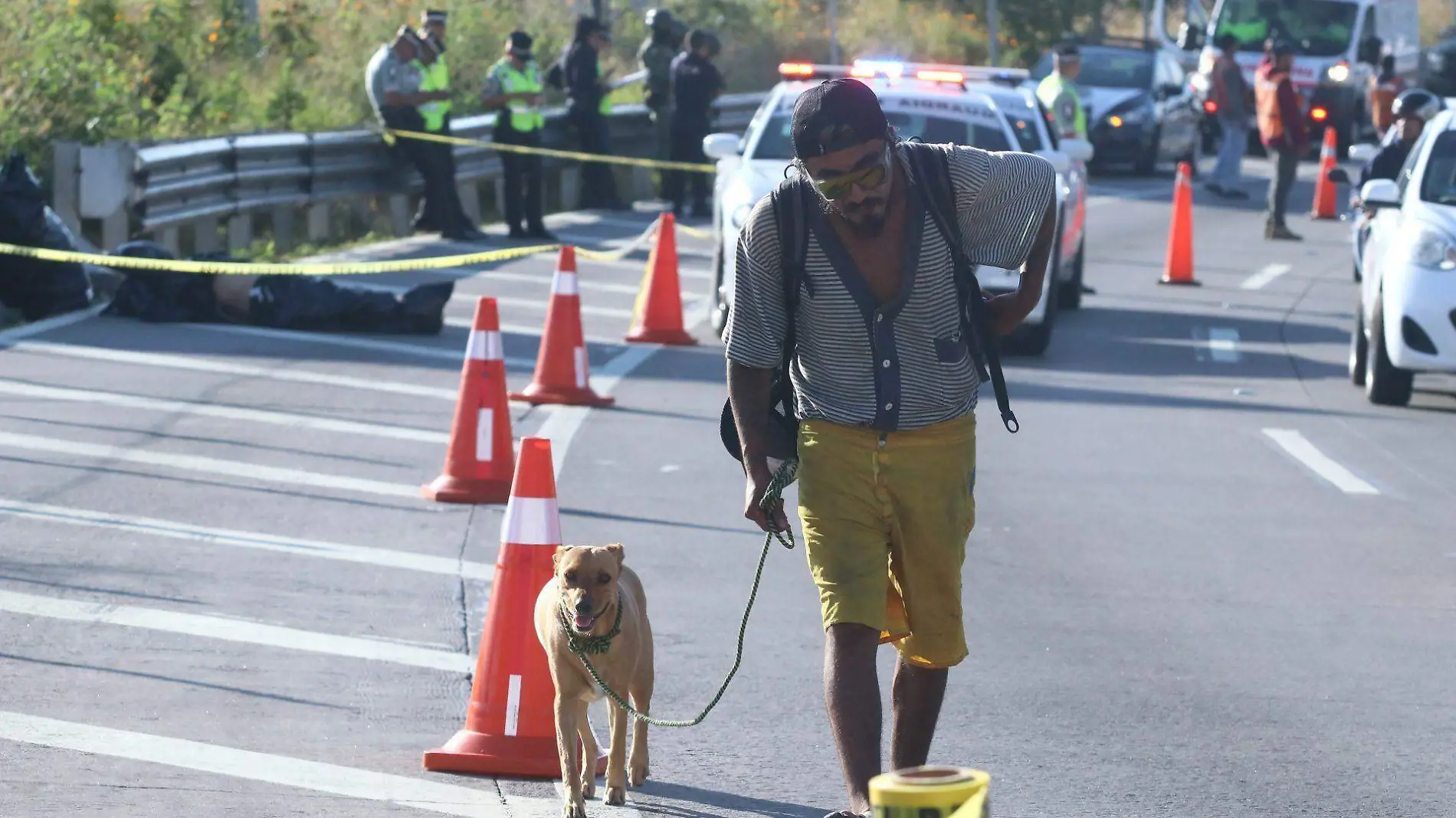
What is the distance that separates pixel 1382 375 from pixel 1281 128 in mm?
10679

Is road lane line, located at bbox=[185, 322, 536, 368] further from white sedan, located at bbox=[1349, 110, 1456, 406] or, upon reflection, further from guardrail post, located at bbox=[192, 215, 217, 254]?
white sedan, located at bbox=[1349, 110, 1456, 406]

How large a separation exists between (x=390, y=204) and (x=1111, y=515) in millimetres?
13281

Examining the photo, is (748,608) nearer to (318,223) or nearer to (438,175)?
(318,223)

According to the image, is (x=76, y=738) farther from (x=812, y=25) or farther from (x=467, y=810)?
(x=812, y=25)

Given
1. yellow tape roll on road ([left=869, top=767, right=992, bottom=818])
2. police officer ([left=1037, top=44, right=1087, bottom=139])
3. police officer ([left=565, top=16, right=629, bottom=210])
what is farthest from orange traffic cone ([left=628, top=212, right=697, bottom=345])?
yellow tape roll on road ([left=869, top=767, right=992, bottom=818])

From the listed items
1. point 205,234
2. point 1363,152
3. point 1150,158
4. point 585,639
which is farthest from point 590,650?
point 1150,158

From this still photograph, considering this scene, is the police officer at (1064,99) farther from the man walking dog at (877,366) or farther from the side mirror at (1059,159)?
the man walking dog at (877,366)

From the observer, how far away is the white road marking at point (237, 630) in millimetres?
7293

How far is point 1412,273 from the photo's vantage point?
13.3 metres

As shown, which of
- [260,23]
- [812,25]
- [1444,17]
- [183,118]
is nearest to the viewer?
[183,118]

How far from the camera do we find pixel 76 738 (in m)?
6.17

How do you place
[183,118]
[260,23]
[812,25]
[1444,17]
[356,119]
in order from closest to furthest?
[183,118]
[356,119]
[260,23]
[812,25]
[1444,17]

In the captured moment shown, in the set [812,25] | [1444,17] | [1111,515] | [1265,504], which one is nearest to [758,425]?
[1111,515]

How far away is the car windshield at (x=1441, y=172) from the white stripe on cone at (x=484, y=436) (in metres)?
6.65
